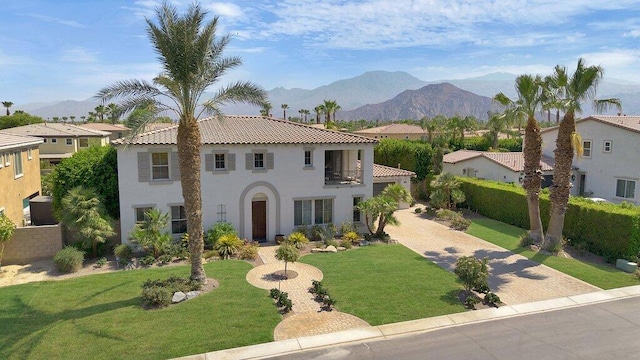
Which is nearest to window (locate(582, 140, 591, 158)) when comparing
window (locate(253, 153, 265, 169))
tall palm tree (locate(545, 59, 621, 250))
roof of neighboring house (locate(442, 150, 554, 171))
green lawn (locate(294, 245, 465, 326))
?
roof of neighboring house (locate(442, 150, 554, 171))

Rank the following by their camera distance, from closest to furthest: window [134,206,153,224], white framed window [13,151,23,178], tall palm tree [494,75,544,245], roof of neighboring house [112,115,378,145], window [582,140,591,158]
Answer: tall palm tree [494,75,544,245] < window [134,206,153,224] < roof of neighboring house [112,115,378,145] < white framed window [13,151,23,178] < window [582,140,591,158]

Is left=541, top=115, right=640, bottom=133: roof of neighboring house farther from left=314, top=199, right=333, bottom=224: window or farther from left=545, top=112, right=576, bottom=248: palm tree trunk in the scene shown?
left=314, top=199, right=333, bottom=224: window

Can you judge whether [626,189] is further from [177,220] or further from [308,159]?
[177,220]

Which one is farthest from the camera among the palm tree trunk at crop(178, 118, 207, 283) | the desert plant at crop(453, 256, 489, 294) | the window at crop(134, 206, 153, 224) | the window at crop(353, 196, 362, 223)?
the window at crop(353, 196, 362, 223)

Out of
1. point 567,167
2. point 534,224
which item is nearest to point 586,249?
point 534,224

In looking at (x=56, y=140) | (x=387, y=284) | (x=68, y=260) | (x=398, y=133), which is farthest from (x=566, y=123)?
(x=56, y=140)

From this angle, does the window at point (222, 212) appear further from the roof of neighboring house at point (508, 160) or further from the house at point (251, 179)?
the roof of neighboring house at point (508, 160)

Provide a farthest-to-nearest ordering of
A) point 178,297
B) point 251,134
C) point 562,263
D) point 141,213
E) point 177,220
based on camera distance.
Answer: point 251,134, point 177,220, point 141,213, point 562,263, point 178,297

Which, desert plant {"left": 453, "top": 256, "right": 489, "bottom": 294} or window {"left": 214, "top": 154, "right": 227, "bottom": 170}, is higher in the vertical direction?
window {"left": 214, "top": 154, "right": 227, "bottom": 170}

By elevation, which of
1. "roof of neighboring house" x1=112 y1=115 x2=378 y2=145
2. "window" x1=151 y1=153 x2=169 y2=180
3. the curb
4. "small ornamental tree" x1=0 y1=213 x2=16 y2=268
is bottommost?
the curb
